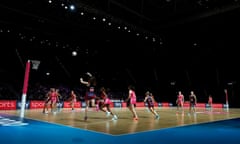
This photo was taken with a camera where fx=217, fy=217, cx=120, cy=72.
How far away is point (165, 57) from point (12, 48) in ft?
77.6

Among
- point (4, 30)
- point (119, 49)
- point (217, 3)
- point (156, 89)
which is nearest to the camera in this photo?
point (217, 3)

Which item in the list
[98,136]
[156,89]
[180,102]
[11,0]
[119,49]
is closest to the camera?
[98,136]

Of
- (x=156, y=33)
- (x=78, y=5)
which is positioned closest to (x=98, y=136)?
(x=78, y=5)

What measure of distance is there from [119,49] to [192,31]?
11.5 metres

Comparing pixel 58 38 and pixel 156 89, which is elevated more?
pixel 58 38

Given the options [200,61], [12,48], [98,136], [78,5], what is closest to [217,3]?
[78,5]

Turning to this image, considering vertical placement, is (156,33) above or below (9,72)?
above

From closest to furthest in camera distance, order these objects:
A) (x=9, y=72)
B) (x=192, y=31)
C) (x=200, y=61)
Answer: (x=192, y=31), (x=9, y=72), (x=200, y=61)

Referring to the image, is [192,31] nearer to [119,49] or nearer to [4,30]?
[119,49]

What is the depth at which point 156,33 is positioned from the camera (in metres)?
24.5

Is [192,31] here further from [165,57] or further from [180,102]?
[165,57]

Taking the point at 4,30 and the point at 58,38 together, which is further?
the point at 58,38

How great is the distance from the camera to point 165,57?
36.9m

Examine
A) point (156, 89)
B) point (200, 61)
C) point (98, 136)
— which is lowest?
point (98, 136)
